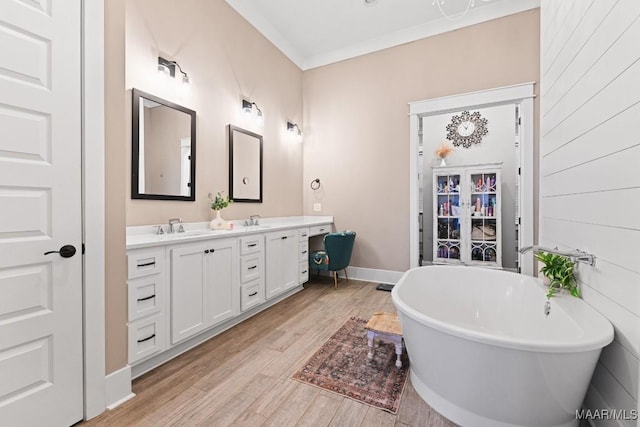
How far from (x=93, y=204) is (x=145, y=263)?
0.48 meters

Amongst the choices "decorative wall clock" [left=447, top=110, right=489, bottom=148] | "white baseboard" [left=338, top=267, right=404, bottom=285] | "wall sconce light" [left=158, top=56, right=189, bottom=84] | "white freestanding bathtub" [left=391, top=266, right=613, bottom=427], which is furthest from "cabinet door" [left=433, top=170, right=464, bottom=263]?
"wall sconce light" [left=158, top=56, right=189, bottom=84]

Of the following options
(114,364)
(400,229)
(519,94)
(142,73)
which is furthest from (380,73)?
(114,364)

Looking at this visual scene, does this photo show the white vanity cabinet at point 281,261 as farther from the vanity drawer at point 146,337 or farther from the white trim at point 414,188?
the white trim at point 414,188

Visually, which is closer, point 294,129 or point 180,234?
point 180,234

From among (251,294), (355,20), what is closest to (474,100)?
(355,20)

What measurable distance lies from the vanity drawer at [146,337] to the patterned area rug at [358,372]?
91 centimetres

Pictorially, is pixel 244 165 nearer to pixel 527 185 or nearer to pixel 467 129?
pixel 527 185

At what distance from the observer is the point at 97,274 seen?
4.86ft

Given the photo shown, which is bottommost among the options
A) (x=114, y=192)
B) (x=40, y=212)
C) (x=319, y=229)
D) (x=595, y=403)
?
(x=595, y=403)

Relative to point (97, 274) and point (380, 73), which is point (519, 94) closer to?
point (380, 73)

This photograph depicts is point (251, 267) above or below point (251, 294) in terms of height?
above

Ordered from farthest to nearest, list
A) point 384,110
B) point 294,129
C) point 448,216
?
point 448,216, point 294,129, point 384,110

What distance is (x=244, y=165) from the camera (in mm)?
3303

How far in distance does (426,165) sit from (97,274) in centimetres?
485
